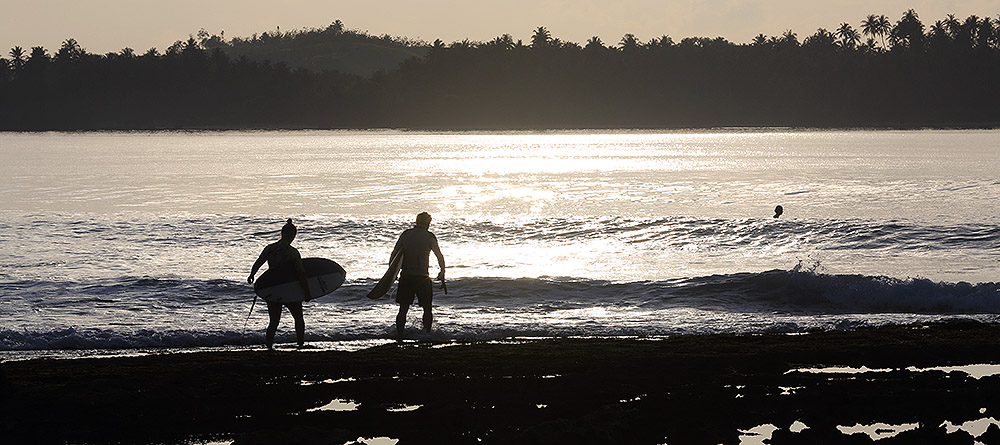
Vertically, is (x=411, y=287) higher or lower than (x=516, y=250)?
higher

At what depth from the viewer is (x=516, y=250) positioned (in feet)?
102

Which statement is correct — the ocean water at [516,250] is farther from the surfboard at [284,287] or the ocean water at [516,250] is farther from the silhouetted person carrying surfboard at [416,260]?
the surfboard at [284,287]

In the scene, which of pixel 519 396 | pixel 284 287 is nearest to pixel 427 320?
pixel 284 287

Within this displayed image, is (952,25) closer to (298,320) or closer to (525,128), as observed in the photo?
(525,128)

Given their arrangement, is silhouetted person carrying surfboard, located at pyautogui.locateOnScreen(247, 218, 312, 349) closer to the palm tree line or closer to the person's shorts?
the person's shorts

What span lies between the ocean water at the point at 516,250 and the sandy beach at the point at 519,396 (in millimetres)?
3260

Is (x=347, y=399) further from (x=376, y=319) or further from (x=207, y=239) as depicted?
(x=207, y=239)

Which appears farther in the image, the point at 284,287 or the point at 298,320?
the point at 298,320

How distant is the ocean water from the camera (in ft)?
61.2

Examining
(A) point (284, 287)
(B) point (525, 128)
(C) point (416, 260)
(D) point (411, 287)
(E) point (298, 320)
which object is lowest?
(B) point (525, 128)

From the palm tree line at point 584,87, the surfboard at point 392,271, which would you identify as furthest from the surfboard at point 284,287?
the palm tree line at point 584,87

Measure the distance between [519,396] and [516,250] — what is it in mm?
19720

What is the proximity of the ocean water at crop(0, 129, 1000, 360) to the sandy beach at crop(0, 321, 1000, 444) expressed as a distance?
326 centimetres

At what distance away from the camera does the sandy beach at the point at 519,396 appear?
10156 millimetres
